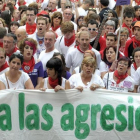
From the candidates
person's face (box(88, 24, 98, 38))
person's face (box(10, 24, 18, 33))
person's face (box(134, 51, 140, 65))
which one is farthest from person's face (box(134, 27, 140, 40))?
→ person's face (box(10, 24, 18, 33))

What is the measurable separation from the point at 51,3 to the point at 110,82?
6984 mm

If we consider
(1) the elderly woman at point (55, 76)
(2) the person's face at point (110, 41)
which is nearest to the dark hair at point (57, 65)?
(1) the elderly woman at point (55, 76)

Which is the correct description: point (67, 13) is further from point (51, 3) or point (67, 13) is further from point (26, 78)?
point (26, 78)

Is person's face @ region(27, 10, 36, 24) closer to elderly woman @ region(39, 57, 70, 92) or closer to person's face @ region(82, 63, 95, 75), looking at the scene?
person's face @ region(82, 63, 95, 75)

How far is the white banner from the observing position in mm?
8703

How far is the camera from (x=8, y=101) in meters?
8.66

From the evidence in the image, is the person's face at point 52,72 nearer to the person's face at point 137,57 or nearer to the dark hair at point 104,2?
the person's face at point 137,57

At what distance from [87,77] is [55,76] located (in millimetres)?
617

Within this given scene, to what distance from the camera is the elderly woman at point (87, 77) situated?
9.11 meters

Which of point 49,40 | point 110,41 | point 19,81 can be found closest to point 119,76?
point 19,81

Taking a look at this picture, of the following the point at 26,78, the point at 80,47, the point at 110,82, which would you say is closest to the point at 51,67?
the point at 26,78

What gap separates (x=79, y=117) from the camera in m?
8.76

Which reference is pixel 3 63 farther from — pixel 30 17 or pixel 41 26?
pixel 30 17

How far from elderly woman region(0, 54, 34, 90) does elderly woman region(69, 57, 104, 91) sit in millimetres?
671
